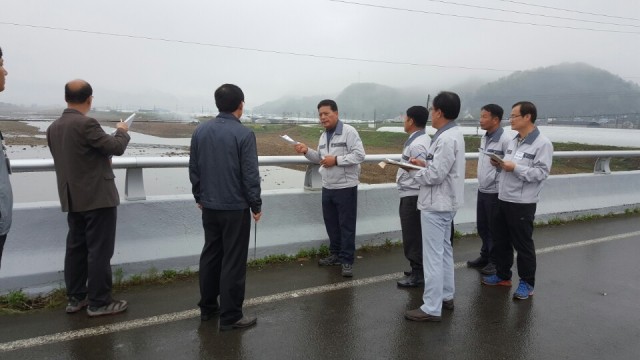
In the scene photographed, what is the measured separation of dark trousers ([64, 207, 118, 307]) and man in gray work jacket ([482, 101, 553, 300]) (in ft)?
12.4

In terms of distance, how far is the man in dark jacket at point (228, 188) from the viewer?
3.54m

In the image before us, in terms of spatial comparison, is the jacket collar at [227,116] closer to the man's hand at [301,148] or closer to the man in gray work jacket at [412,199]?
the man's hand at [301,148]

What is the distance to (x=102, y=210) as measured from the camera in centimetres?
376

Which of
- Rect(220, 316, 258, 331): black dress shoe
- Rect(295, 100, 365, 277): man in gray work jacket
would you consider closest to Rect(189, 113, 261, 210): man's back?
Rect(220, 316, 258, 331): black dress shoe

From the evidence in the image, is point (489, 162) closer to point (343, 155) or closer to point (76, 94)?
point (343, 155)

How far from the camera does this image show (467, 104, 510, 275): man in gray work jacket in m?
5.15

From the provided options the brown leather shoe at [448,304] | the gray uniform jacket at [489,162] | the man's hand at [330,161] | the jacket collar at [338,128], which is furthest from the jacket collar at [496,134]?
the brown leather shoe at [448,304]

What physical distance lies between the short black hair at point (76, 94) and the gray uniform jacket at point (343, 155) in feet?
7.82

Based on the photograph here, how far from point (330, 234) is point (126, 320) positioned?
8.04ft

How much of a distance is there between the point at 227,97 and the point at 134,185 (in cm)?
171

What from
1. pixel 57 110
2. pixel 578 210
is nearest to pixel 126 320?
pixel 57 110

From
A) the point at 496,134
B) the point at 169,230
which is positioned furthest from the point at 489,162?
the point at 169,230

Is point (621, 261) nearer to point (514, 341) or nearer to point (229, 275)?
point (514, 341)

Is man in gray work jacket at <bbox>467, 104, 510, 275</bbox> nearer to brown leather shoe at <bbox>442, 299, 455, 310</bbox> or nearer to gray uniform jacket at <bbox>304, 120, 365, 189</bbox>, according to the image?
brown leather shoe at <bbox>442, 299, 455, 310</bbox>
